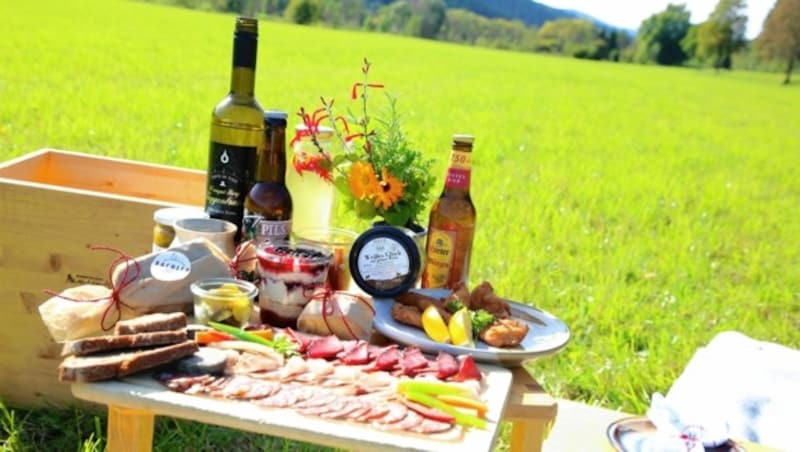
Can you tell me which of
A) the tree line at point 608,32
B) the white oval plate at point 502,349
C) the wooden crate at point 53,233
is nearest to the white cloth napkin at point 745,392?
the white oval plate at point 502,349

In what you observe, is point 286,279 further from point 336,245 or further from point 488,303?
point 488,303

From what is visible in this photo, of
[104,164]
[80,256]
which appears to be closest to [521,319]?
[80,256]

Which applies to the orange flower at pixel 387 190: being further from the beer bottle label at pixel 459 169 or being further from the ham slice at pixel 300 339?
the ham slice at pixel 300 339

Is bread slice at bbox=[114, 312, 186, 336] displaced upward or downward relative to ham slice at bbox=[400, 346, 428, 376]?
upward

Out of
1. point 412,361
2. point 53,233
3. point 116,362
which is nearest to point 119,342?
point 116,362

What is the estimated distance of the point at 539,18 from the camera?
145625 millimetres

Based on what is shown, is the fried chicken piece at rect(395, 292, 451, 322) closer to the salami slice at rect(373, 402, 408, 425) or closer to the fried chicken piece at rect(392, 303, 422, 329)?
the fried chicken piece at rect(392, 303, 422, 329)

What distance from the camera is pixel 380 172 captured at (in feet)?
7.69

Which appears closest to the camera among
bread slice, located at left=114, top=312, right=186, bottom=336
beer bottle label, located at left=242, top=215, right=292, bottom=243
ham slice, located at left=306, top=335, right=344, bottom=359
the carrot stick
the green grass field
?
the carrot stick

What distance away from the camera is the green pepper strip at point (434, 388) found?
5.68 feet

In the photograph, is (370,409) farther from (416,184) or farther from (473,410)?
(416,184)

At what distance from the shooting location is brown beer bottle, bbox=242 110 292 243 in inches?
88.4

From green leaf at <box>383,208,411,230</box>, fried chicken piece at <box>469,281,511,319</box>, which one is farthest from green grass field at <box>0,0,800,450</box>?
fried chicken piece at <box>469,281,511,319</box>

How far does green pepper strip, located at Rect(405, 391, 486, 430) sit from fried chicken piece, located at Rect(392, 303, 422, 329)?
0.39m
